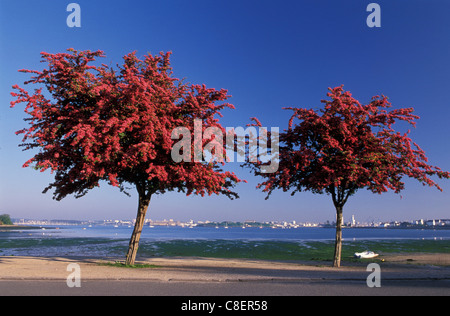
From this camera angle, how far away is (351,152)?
19219 millimetres

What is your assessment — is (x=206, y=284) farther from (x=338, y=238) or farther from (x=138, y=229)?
(x=338, y=238)

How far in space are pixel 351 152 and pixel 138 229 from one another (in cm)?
1273

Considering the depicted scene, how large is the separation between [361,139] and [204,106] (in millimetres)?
9635

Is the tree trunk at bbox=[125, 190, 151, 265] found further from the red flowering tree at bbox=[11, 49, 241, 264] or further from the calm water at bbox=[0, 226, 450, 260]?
the calm water at bbox=[0, 226, 450, 260]

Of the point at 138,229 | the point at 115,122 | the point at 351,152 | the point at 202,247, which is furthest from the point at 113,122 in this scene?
the point at 202,247

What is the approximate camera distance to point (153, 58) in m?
19.0

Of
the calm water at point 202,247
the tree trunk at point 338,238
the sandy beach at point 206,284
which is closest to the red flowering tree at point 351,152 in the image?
the tree trunk at point 338,238

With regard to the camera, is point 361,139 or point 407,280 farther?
point 361,139

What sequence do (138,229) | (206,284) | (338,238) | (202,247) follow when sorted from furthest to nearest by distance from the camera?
1. (202,247)
2. (338,238)
3. (138,229)
4. (206,284)

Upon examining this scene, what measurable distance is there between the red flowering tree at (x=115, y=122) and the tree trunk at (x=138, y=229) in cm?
8

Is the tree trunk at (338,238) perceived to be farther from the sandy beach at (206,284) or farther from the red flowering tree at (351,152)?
the sandy beach at (206,284)
